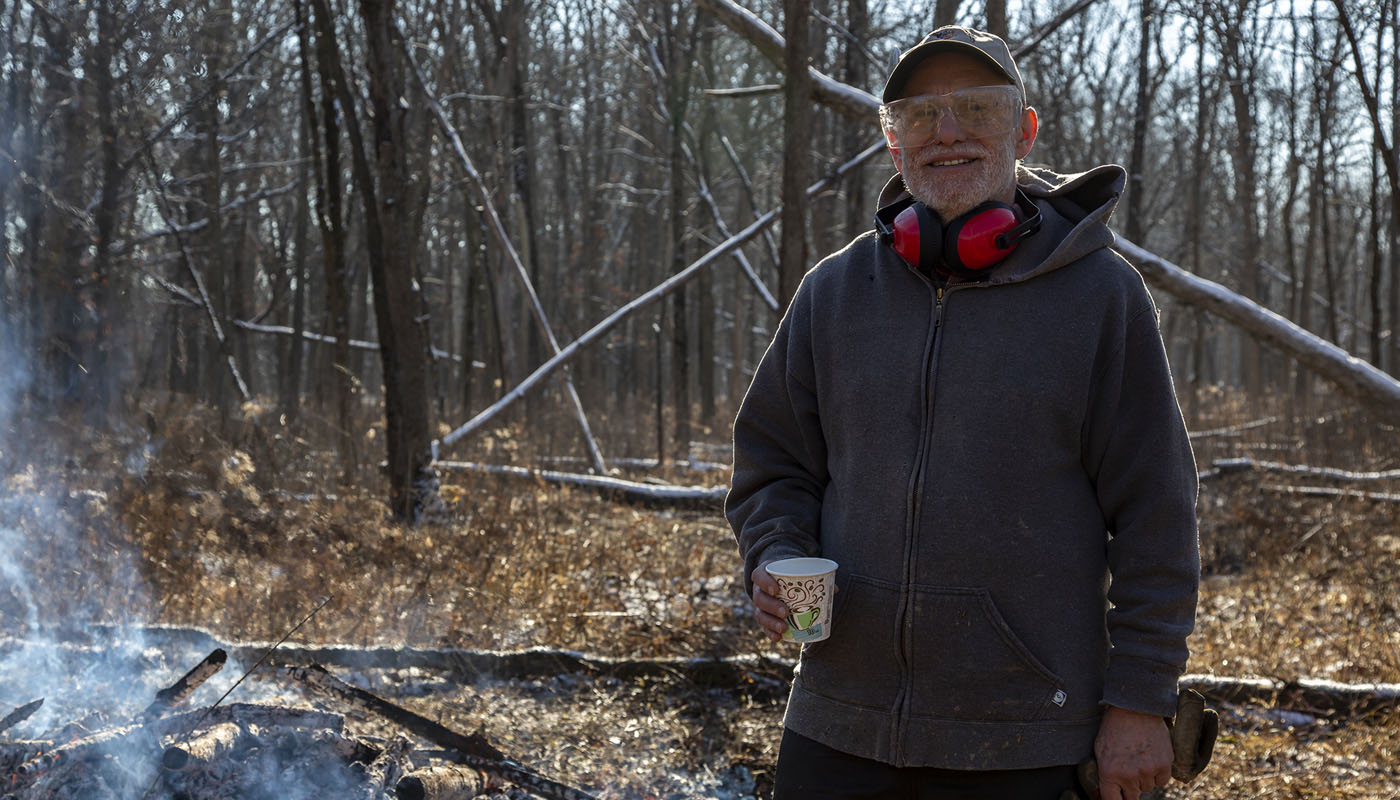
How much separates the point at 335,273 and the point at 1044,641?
35.4 feet

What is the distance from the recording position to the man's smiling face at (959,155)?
208cm

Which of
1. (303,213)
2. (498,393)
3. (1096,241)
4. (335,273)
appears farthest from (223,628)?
(303,213)

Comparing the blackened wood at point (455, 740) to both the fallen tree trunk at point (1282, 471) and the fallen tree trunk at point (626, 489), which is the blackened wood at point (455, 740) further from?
the fallen tree trunk at point (1282, 471)

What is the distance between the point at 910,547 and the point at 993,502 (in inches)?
6.7

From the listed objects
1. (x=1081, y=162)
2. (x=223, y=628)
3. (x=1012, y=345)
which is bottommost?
(x=223, y=628)

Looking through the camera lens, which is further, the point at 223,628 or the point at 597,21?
the point at 597,21

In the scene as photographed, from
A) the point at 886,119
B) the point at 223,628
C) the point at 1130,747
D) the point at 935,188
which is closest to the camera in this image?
the point at 1130,747

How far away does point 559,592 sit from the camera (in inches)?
239

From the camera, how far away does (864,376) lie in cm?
205

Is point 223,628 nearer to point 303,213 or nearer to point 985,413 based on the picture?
point 985,413

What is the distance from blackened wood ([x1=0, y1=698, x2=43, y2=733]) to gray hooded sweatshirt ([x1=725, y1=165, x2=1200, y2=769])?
10.1ft

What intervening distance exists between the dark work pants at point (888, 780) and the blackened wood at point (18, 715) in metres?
2.98

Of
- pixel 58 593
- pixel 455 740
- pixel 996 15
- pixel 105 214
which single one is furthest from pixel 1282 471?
Result: pixel 105 214

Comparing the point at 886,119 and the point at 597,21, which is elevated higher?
the point at 597,21
